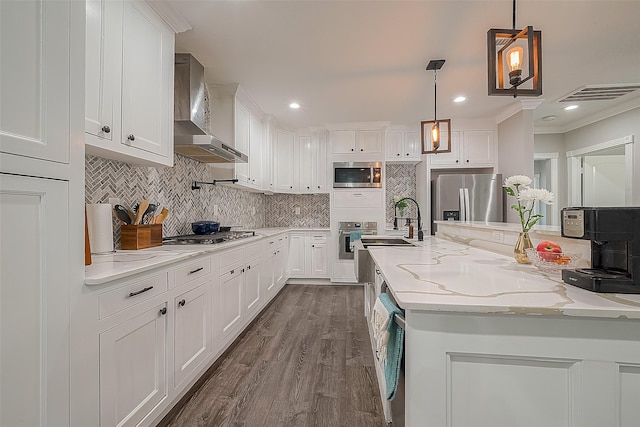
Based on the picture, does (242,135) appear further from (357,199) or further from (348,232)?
(348,232)

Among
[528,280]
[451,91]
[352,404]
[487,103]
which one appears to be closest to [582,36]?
[451,91]

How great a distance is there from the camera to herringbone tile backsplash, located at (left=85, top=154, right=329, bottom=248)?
188 centimetres

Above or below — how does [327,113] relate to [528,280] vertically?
above

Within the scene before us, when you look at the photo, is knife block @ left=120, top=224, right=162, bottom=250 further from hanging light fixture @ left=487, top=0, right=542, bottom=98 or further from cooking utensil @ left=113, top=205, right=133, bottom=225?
hanging light fixture @ left=487, top=0, right=542, bottom=98

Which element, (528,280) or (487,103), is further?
(487,103)

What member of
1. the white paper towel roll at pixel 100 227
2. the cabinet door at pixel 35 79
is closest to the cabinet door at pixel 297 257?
the white paper towel roll at pixel 100 227

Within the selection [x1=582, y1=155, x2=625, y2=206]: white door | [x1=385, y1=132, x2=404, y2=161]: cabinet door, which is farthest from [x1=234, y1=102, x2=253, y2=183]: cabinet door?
[x1=582, y1=155, x2=625, y2=206]: white door

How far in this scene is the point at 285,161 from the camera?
5016 mm

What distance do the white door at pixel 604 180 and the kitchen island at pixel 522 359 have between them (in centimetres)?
517

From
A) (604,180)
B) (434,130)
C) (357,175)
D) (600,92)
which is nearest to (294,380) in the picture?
(434,130)

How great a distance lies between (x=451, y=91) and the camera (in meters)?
3.48

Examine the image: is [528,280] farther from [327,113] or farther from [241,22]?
[327,113]

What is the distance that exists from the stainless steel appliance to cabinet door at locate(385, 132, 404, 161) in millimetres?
1202

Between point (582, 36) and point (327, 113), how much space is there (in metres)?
2.74
